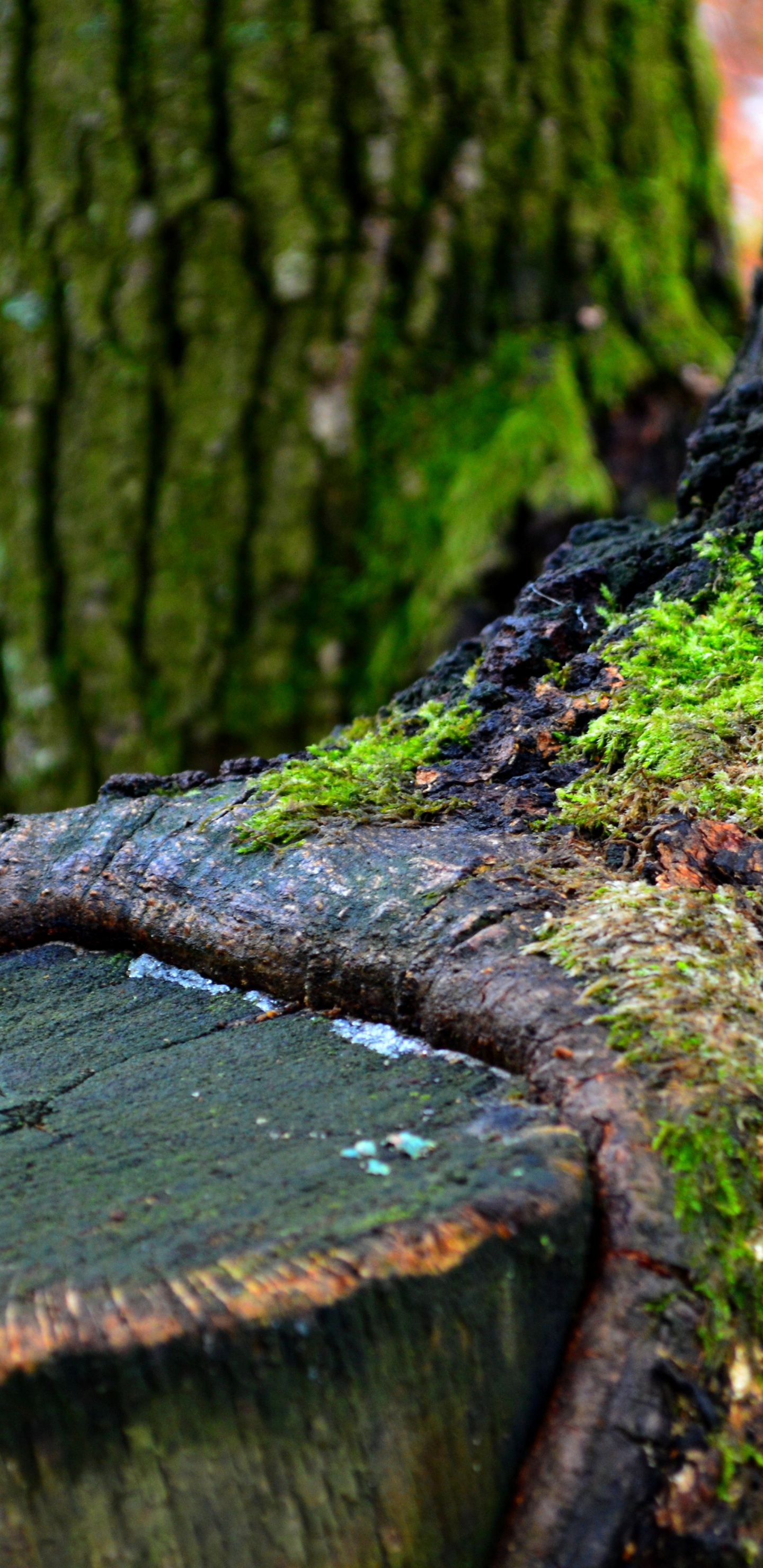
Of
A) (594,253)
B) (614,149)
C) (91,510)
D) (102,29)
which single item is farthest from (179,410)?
(614,149)

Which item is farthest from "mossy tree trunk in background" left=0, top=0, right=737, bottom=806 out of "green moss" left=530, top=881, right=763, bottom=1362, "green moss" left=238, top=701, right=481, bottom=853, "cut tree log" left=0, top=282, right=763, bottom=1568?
"green moss" left=530, top=881, right=763, bottom=1362

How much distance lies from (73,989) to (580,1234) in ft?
3.17

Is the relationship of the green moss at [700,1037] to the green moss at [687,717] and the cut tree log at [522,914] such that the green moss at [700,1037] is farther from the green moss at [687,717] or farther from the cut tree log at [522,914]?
the green moss at [687,717]

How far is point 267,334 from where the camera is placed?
3.72 metres

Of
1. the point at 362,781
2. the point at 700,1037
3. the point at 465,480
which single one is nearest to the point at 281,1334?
the point at 700,1037

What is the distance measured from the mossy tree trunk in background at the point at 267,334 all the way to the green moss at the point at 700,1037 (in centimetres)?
244

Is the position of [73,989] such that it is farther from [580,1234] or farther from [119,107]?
[119,107]

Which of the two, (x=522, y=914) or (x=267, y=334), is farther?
(x=267, y=334)

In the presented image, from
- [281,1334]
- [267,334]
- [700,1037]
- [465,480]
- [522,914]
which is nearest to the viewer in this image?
[281,1334]

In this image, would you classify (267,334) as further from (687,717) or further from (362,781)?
(687,717)

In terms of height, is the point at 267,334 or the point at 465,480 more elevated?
the point at 267,334

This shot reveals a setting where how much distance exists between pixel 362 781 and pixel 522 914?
0.49 metres

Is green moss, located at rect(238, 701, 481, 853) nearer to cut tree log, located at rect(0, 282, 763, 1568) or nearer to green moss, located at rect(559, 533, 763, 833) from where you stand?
cut tree log, located at rect(0, 282, 763, 1568)

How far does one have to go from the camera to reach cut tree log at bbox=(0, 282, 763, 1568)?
2.75 feet
